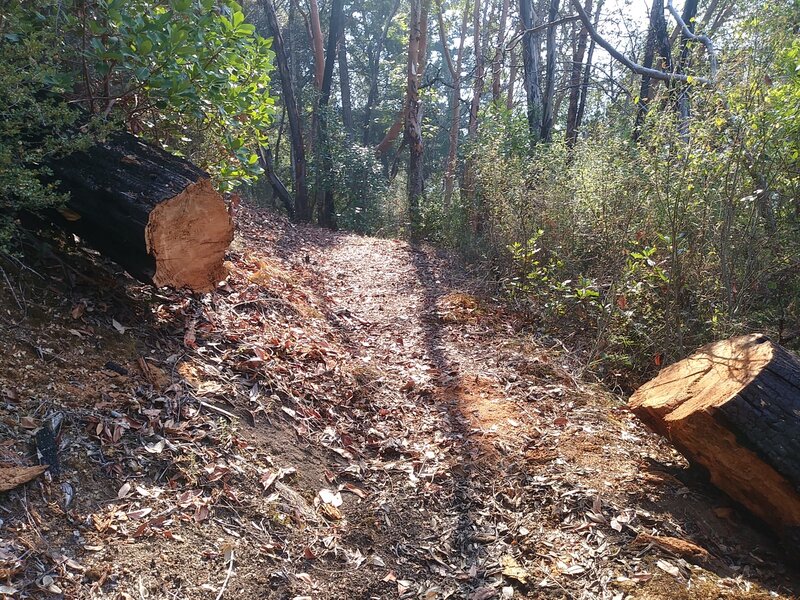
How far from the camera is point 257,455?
301cm

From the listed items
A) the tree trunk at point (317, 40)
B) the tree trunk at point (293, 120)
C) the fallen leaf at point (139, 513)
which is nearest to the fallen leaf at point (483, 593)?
the fallen leaf at point (139, 513)

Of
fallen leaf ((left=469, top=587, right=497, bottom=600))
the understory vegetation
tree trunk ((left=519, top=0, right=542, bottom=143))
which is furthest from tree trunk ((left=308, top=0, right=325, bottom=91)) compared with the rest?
fallen leaf ((left=469, top=587, right=497, bottom=600))

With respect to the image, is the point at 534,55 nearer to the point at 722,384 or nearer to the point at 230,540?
the point at 722,384

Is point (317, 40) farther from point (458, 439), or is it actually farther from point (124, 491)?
point (124, 491)

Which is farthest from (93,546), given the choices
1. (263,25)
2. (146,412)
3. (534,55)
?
(263,25)

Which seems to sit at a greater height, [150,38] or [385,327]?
[150,38]

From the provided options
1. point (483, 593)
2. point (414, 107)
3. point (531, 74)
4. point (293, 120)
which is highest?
point (531, 74)

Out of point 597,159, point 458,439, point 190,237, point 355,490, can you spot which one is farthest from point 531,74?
point 355,490

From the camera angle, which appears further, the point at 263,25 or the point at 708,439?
the point at 263,25

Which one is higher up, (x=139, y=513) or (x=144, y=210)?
(x=144, y=210)

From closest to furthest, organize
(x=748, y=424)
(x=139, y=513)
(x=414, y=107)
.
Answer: (x=139, y=513) → (x=748, y=424) → (x=414, y=107)

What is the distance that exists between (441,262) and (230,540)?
23.6 feet

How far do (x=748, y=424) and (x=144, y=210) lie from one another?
3.45 meters

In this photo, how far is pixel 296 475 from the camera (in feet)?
9.99
